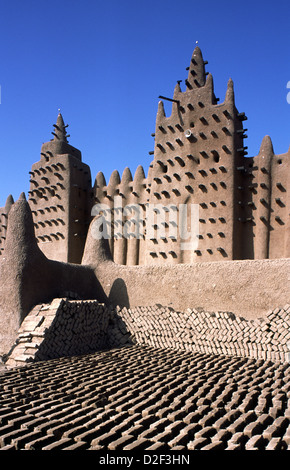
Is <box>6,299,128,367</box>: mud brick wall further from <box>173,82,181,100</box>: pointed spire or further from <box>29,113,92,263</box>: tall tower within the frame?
<box>173,82,181,100</box>: pointed spire

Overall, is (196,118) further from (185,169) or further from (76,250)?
(76,250)

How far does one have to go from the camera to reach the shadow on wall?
11.9 metres

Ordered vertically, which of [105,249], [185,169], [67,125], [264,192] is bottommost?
[105,249]

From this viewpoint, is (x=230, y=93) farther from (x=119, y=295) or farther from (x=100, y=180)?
(x=119, y=295)

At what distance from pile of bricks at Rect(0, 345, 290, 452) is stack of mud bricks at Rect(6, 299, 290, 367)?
1.57ft

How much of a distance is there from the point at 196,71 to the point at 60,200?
8.65 meters

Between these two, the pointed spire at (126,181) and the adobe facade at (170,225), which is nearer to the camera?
the adobe facade at (170,225)

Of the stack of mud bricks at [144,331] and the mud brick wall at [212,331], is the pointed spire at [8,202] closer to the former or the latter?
the stack of mud bricks at [144,331]

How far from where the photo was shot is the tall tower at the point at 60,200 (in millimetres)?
19578

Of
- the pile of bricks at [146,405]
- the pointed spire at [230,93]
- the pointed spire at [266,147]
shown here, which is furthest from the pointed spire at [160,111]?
the pile of bricks at [146,405]

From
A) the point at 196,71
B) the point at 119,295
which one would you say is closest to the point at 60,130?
the point at 196,71
